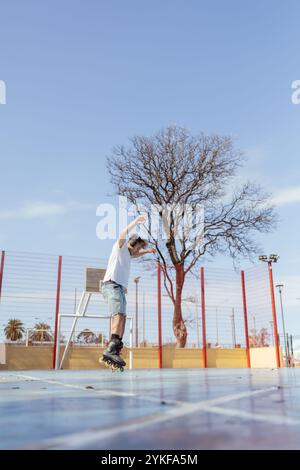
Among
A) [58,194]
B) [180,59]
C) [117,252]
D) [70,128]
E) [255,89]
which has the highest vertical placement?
[180,59]

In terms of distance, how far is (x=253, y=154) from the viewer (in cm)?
1523

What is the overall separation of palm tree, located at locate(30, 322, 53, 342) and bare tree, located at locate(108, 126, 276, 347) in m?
5.50

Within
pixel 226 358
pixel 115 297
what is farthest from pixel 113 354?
pixel 226 358

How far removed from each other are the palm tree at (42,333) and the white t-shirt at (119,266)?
5114 mm

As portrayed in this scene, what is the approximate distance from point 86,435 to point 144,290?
9.48 metres

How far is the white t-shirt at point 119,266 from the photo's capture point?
14.8 feet

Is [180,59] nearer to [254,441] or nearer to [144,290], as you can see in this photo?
[144,290]

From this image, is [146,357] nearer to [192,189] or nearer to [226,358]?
[226,358]

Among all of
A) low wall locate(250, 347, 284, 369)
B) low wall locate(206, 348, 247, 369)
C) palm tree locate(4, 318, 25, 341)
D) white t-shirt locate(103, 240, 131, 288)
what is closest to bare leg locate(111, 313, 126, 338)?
white t-shirt locate(103, 240, 131, 288)

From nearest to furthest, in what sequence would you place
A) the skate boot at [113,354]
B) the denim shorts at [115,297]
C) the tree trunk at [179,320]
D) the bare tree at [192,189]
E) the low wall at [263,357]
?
the skate boot at [113,354] → the denim shorts at [115,297] → the low wall at [263,357] → the tree trunk at [179,320] → the bare tree at [192,189]

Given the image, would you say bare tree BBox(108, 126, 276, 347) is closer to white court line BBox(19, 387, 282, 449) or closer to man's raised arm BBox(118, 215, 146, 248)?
man's raised arm BBox(118, 215, 146, 248)

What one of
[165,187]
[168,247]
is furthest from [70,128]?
[168,247]

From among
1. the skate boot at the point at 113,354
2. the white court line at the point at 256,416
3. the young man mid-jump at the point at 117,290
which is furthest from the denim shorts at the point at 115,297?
the white court line at the point at 256,416

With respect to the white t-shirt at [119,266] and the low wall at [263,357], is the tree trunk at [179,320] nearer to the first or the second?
the low wall at [263,357]
